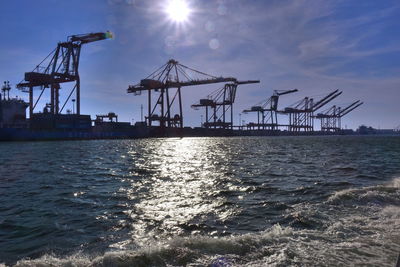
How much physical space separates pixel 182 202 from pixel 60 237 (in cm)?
433

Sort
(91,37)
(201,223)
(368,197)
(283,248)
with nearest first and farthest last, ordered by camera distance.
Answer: (283,248) < (201,223) < (368,197) < (91,37)

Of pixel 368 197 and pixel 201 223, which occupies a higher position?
pixel 368 197

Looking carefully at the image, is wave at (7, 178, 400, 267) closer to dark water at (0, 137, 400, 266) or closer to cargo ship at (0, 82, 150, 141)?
dark water at (0, 137, 400, 266)

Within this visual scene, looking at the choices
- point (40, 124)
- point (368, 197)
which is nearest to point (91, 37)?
point (40, 124)

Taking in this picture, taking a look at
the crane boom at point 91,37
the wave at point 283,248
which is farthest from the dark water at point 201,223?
the crane boom at point 91,37

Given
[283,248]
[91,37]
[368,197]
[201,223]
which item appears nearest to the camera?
[283,248]

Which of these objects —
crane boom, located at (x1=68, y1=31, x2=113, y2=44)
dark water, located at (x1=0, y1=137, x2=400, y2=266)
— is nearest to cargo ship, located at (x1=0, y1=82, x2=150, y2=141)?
crane boom, located at (x1=68, y1=31, x2=113, y2=44)

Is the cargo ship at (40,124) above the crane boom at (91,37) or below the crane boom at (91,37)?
below

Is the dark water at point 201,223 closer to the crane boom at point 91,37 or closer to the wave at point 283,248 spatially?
the wave at point 283,248

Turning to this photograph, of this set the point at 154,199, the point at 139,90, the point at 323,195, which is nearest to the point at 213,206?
the point at 154,199

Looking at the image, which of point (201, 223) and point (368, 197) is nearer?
point (201, 223)

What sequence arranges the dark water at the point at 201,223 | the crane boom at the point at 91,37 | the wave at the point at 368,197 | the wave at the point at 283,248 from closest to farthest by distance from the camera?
the wave at the point at 283,248 → the dark water at the point at 201,223 → the wave at the point at 368,197 → the crane boom at the point at 91,37

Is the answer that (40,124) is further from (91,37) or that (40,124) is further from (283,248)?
(283,248)

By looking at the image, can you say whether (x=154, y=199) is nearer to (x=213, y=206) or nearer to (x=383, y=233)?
(x=213, y=206)
